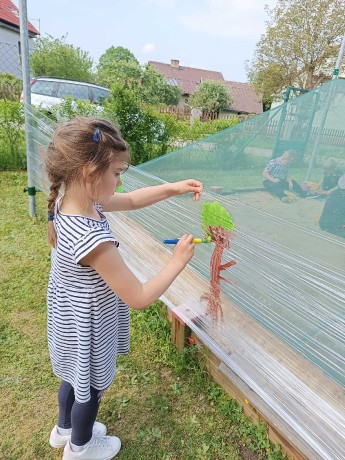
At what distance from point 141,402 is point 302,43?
39.3 feet

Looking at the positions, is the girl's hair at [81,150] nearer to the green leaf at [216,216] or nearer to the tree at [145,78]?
the green leaf at [216,216]

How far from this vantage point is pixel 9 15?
1688 cm

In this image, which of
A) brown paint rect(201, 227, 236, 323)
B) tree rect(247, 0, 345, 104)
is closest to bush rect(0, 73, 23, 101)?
brown paint rect(201, 227, 236, 323)

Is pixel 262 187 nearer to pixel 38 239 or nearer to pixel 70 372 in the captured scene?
pixel 38 239

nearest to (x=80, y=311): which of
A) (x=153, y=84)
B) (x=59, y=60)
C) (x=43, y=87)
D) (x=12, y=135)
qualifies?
(x=12, y=135)

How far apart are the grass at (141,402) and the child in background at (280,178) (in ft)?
5.23

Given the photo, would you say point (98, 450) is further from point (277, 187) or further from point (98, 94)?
point (98, 94)

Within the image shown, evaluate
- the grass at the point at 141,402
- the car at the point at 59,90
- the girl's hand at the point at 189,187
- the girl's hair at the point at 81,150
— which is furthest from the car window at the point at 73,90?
the girl's hair at the point at 81,150

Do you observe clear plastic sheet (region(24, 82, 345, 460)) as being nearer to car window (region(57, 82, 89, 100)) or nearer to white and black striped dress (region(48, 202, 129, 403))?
white and black striped dress (region(48, 202, 129, 403))

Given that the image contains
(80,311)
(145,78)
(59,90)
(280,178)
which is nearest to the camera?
(80,311)

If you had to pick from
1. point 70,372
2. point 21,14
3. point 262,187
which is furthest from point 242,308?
point 21,14

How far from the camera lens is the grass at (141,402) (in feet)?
4.50

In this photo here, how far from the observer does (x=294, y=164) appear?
2906mm

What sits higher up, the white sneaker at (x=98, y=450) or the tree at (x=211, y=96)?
the tree at (x=211, y=96)
